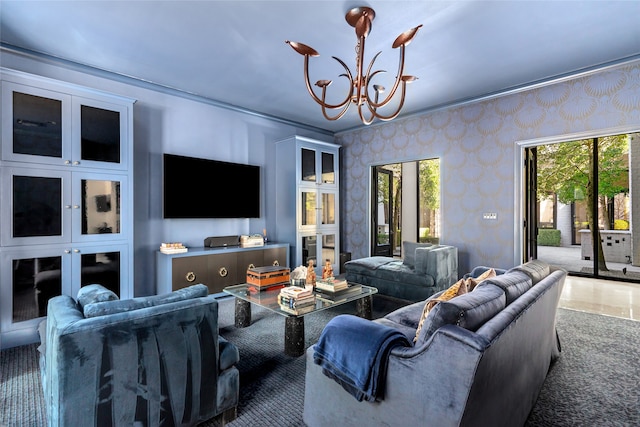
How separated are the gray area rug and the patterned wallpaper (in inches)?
56.7

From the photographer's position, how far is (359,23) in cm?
236

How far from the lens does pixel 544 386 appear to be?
195 cm

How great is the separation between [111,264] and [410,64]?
373 centimetres

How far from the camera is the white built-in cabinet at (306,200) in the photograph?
4719 mm

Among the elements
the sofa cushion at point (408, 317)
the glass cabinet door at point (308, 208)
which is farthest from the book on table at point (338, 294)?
the glass cabinet door at point (308, 208)

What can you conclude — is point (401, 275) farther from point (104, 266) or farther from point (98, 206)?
point (98, 206)

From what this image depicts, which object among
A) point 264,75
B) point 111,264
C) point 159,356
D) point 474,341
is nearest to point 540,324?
point 474,341

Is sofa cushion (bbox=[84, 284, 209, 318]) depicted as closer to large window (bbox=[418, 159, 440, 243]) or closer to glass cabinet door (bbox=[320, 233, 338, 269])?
glass cabinet door (bbox=[320, 233, 338, 269])

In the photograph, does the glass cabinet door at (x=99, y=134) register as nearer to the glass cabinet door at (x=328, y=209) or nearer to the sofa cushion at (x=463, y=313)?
the glass cabinet door at (x=328, y=209)

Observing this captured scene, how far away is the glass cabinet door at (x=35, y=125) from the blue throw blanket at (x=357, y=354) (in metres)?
3.00

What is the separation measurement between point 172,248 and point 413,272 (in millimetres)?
2897

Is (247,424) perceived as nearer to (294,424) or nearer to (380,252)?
(294,424)

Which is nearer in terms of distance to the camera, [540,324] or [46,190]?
[540,324]

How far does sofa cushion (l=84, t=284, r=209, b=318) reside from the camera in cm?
134
